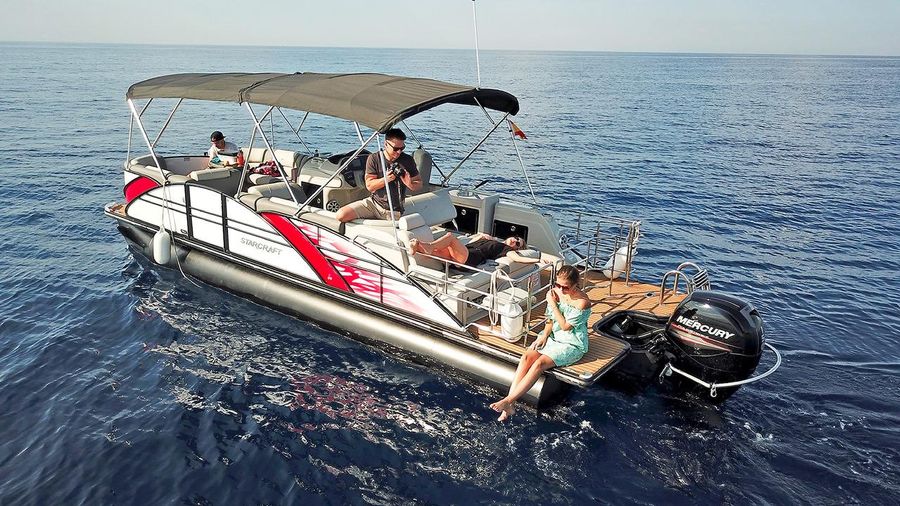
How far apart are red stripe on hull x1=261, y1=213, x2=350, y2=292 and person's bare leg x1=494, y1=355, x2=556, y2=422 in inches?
132

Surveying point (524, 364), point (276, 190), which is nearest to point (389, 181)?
point (276, 190)

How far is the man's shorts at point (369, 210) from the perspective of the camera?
9461 millimetres

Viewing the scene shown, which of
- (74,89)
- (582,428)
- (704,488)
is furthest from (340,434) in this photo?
(74,89)

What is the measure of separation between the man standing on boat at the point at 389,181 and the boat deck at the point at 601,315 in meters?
2.24

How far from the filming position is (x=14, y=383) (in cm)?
880

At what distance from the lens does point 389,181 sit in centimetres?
921

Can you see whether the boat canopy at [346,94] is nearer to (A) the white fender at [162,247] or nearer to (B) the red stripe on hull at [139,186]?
(B) the red stripe on hull at [139,186]

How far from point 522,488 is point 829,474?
3.46 metres

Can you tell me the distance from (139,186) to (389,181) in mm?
5952

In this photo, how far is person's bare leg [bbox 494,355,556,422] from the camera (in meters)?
7.47

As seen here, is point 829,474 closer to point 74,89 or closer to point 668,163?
point 668,163

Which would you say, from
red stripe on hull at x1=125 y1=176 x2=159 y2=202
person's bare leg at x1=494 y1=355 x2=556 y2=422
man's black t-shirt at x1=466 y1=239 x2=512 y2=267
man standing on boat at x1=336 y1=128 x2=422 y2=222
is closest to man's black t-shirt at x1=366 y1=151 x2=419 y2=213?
man standing on boat at x1=336 y1=128 x2=422 y2=222

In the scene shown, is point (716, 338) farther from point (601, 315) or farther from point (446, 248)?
point (446, 248)

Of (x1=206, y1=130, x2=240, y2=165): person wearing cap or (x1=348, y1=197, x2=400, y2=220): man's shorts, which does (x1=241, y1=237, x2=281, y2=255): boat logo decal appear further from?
(x1=206, y1=130, x2=240, y2=165): person wearing cap
